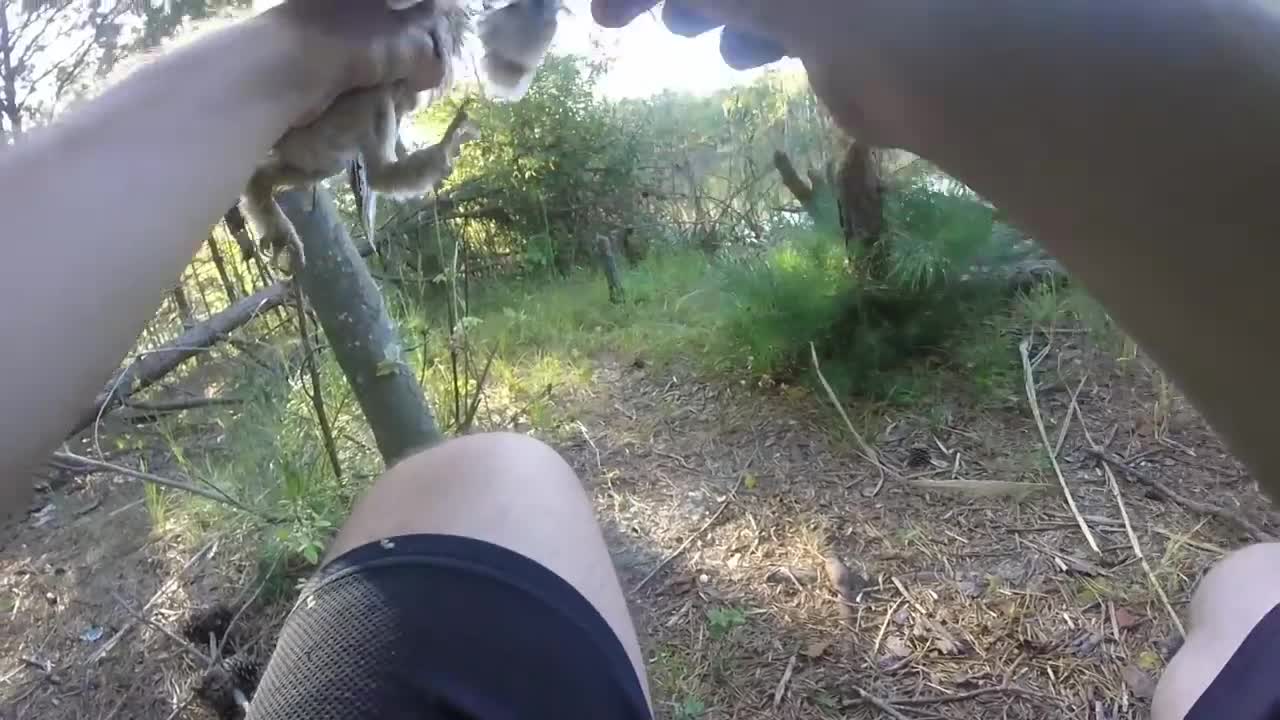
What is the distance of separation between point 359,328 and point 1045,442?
0.85 m

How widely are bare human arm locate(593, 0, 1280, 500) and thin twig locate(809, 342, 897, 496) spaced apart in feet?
2.46

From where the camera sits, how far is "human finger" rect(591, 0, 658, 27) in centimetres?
43

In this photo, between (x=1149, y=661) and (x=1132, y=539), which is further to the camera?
(x=1132, y=539)

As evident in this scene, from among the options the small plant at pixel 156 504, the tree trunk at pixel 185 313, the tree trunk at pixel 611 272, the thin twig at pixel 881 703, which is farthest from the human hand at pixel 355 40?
the tree trunk at pixel 611 272

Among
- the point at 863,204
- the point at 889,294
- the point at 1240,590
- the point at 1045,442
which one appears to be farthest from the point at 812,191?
the point at 1240,590

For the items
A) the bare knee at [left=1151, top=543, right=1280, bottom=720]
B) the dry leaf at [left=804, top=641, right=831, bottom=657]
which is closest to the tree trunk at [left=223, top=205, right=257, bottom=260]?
the dry leaf at [left=804, top=641, right=831, bottom=657]

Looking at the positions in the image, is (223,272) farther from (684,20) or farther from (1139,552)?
(1139,552)

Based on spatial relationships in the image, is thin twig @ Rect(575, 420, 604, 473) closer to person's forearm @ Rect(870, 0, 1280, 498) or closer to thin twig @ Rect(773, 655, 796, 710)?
thin twig @ Rect(773, 655, 796, 710)

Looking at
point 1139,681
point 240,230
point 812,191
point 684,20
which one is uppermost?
point 684,20

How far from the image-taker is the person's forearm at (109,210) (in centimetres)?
27

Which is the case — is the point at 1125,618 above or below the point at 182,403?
below

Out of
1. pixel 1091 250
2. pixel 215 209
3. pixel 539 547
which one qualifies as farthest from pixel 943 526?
pixel 215 209

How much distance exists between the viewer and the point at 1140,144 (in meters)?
0.27

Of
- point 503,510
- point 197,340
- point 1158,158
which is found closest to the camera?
point 1158,158
